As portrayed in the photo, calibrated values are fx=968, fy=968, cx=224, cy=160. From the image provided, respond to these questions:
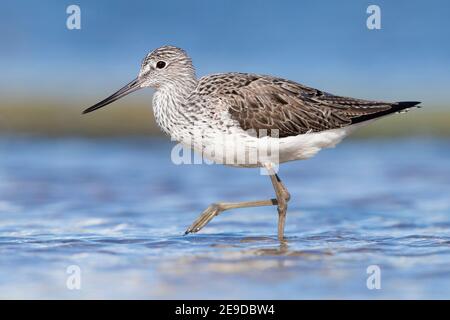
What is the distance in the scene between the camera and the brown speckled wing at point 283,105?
10893 millimetres

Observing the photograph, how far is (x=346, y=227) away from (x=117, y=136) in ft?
27.4

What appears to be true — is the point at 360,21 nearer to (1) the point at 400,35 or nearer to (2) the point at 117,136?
(1) the point at 400,35

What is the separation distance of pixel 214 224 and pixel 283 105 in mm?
1965

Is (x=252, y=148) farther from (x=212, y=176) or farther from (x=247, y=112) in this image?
(x=212, y=176)

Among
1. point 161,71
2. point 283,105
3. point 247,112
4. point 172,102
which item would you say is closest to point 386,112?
point 283,105

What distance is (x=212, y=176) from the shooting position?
1595 cm

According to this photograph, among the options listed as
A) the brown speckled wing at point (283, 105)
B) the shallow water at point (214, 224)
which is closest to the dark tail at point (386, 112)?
the brown speckled wing at point (283, 105)

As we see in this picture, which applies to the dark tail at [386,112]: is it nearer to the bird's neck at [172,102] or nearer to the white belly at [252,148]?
the white belly at [252,148]

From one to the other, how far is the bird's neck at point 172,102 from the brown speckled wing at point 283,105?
0.63ft

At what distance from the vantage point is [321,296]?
864cm

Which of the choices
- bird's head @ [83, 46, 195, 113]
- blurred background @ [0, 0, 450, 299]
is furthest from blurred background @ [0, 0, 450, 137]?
bird's head @ [83, 46, 195, 113]

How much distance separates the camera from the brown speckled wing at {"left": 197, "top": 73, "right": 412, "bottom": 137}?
10893 millimetres
